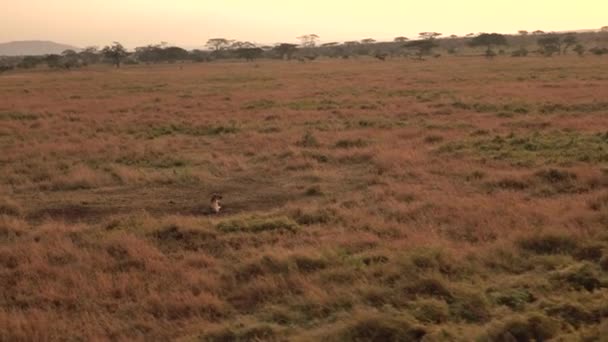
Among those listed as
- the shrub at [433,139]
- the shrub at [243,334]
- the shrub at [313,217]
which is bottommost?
the shrub at [433,139]

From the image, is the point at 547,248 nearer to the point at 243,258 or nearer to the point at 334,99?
the point at 243,258

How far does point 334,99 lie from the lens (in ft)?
94.9

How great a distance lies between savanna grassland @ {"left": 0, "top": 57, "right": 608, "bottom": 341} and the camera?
556 centimetres

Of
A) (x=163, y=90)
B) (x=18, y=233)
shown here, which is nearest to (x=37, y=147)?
(x=18, y=233)

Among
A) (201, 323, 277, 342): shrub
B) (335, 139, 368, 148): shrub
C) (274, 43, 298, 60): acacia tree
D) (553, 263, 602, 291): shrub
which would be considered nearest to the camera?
(201, 323, 277, 342): shrub

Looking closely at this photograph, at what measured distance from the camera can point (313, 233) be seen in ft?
27.9

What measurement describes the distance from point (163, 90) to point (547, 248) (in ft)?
112

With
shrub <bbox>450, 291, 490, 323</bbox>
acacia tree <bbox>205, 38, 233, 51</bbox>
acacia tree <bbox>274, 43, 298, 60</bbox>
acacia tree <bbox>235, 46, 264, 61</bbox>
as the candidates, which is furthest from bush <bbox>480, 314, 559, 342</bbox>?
acacia tree <bbox>205, 38, 233, 51</bbox>

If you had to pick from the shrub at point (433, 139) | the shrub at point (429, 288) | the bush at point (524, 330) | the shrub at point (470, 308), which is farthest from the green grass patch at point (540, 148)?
the bush at point (524, 330)

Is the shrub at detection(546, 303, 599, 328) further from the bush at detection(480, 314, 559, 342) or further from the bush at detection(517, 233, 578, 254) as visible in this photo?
the bush at detection(517, 233, 578, 254)

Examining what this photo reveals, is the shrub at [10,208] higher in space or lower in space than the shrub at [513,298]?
lower

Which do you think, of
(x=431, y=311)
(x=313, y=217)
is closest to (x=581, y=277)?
(x=431, y=311)

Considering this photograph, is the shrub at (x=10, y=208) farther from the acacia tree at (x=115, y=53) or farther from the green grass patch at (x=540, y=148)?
the acacia tree at (x=115, y=53)

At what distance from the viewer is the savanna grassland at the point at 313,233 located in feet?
18.2
